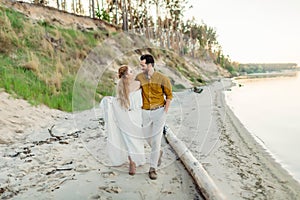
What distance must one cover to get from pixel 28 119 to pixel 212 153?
5.12 meters

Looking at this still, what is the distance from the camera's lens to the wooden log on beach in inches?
157

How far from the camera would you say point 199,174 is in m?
4.61

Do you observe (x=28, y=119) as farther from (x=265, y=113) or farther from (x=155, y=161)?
(x=265, y=113)

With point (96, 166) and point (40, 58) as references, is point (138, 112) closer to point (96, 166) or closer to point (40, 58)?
point (96, 166)

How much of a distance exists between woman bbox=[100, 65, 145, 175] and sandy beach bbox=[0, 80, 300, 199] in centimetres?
30

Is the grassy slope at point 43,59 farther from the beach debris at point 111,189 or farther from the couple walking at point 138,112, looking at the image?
the beach debris at point 111,189

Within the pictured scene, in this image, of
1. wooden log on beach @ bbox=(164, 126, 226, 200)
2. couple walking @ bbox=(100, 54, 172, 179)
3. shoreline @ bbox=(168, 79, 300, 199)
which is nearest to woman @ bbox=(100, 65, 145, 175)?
couple walking @ bbox=(100, 54, 172, 179)

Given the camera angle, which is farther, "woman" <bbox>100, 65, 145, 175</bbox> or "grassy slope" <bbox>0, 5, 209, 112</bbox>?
"grassy slope" <bbox>0, 5, 209, 112</bbox>

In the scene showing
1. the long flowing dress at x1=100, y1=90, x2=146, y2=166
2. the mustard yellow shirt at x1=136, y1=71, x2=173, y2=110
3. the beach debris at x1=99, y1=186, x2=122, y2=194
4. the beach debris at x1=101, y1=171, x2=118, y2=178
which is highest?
the mustard yellow shirt at x1=136, y1=71, x2=173, y2=110

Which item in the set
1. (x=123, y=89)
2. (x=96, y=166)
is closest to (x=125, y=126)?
(x=123, y=89)

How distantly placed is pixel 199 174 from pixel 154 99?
1.40 metres

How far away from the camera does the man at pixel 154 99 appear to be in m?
4.69

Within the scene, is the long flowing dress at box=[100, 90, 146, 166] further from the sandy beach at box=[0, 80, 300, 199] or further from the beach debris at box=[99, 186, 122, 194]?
the beach debris at box=[99, 186, 122, 194]

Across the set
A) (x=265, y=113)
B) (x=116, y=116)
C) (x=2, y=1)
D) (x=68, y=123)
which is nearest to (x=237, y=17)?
(x=265, y=113)
